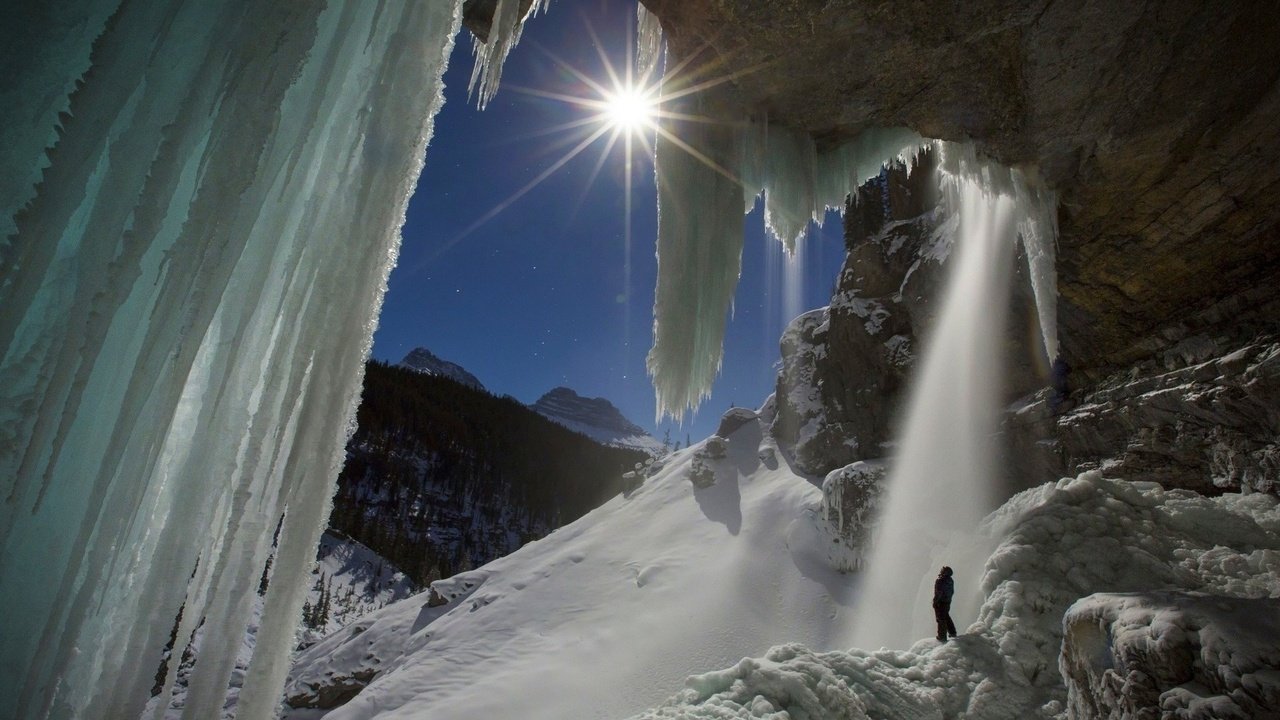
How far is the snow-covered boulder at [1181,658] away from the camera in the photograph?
260 cm

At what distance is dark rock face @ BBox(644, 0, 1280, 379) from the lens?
5344 millimetres

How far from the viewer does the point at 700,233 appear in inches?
247

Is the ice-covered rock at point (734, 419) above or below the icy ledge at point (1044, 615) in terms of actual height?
above

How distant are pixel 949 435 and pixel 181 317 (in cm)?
2132

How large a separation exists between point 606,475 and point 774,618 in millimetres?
89565

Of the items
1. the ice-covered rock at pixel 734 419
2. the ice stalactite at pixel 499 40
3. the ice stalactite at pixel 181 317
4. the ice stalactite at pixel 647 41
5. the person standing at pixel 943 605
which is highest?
the ice-covered rock at pixel 734 419

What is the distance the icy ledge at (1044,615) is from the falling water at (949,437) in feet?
24.3

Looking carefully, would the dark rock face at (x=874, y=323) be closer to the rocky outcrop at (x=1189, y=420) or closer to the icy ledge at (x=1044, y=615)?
the rocky outcrop at (x=1189, y=420)

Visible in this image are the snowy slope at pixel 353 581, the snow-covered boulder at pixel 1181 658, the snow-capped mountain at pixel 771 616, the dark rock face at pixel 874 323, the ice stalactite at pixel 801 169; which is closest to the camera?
the snow-covered boulder at pixel 1181 658

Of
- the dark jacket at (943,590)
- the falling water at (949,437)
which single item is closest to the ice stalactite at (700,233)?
the dark jacket at (943,590)

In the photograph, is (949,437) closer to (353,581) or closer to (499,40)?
(499,40)

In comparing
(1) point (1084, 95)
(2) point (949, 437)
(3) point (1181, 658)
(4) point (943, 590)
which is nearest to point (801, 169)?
(1) point (1084, 95)

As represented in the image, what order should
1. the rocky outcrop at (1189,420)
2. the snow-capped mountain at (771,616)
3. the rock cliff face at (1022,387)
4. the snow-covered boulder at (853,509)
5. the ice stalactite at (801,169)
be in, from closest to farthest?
the snow-capped mountain at (771,616) < the ice stalactite at (801,169) < the rocky outcrop at (1189,420) < the rock cliff face at (1022,387) < the snow-covered boulder at (853,509)

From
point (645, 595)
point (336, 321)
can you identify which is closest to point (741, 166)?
point (336, 321)
